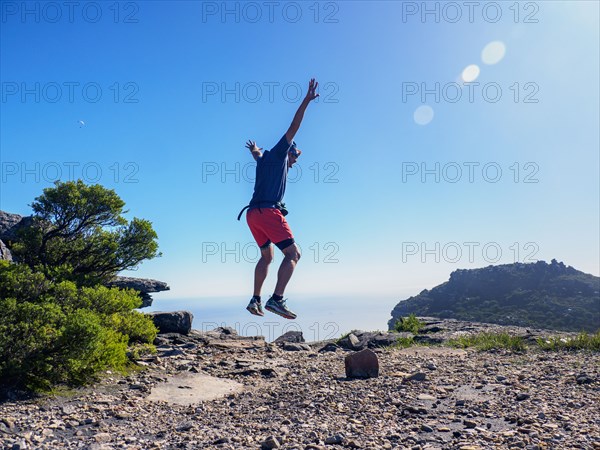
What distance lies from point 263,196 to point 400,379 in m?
3.88

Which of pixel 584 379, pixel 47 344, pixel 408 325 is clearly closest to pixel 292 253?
pixel 47 344

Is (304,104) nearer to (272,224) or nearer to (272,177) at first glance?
(272,177)

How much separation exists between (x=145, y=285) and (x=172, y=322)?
5.34m

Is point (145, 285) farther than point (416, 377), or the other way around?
point (145, 285)

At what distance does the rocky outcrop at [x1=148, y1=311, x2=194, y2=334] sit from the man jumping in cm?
715

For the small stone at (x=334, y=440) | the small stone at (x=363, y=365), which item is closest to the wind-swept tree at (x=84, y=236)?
the small stone at (x=363, y=365)

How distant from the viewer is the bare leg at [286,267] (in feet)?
23.6

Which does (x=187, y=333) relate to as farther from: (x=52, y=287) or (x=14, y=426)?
(x=14, y=426)

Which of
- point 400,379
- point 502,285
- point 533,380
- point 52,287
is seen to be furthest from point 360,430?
point 502,285

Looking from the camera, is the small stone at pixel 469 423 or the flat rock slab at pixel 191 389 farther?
the flat rock slab at pixel 191 389

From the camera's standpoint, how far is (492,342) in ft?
37.1

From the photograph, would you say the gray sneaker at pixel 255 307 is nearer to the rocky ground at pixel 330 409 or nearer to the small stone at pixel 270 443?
the rocky ground at pixel 330 409

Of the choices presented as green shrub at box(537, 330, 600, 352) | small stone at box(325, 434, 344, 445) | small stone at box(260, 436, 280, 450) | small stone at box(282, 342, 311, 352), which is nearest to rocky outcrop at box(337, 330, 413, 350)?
small stone at box(282, 342, 311, 352)

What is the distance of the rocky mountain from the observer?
54.1m
